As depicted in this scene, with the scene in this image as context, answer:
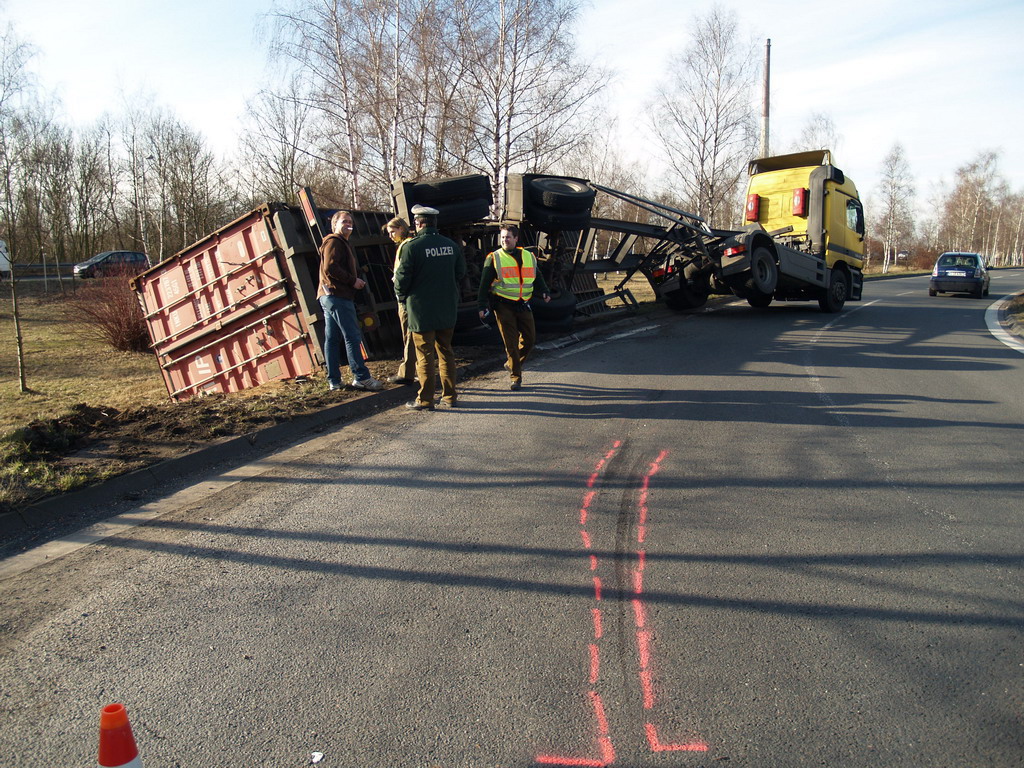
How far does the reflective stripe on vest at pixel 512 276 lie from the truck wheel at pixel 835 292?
10582mm

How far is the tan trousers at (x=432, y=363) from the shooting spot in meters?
7.32

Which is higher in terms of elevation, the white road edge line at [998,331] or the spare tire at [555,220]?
the spare tire at [555,220]

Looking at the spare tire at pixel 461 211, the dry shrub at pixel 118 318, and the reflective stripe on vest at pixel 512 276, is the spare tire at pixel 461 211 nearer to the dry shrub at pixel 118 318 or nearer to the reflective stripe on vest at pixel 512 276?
the reflective stripe on vest at pixel 512 276

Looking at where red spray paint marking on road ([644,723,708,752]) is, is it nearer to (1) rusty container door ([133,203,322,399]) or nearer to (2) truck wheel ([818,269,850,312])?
(1) rusty container door ([133,203,322,399])

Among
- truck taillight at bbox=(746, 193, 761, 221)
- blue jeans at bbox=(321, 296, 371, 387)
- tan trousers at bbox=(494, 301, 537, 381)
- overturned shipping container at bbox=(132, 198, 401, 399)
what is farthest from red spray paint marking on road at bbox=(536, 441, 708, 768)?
truck taillight at bbox=(746, 193, 761, 221)

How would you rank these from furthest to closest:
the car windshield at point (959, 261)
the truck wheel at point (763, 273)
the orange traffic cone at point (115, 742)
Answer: the car windshield at point (959, 261) < the truck wheel at point (763, 273) < the orange traffic cone at point (115, 742)

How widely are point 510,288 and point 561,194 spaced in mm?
3096

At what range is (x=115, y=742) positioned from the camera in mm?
1874

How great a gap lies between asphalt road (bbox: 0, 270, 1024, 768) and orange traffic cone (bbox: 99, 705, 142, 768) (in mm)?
660

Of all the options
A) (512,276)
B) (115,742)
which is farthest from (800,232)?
(115,742)

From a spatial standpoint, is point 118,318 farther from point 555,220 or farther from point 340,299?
point 340,299

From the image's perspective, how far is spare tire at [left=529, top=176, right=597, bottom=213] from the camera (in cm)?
1048

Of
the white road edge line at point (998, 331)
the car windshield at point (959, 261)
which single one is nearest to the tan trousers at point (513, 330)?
the white road edge line at point (998, 331)

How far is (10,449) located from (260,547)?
256 centimetres
